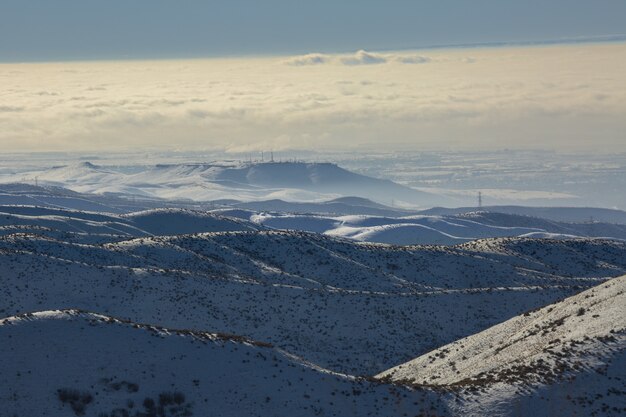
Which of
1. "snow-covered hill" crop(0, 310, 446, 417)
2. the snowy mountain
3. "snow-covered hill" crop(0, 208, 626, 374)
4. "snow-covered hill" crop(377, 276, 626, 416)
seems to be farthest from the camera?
"snow-covered hill" crop(0, 208, 626, 374)

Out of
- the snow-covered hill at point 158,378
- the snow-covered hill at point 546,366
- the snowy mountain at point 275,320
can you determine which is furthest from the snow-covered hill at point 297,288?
the snow-covered hill at point 158,378

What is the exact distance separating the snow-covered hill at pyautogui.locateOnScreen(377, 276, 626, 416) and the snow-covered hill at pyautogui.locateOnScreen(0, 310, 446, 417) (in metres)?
4.03

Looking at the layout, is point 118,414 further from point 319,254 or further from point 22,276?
point 319,254

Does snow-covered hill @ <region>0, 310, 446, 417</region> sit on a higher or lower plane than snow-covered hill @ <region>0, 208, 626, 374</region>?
higher

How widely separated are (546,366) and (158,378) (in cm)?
2190

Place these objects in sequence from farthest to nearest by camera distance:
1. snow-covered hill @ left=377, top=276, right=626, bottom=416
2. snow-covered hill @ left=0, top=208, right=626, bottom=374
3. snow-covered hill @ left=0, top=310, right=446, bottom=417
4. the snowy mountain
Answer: snow-covered hill @ left=0, top=208, right=626, bottom=374
snow-covered hill @ left=377, top=276, right=626, bottom=416
the snowy mountain
snow-covered hill @ left=0, top=310, right=446, bottom=417

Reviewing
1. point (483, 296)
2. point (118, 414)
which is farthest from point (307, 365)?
point (483, 296)

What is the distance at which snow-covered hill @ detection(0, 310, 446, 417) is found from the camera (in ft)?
171

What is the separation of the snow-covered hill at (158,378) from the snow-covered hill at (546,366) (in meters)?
4.03

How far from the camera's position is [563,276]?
132750mm

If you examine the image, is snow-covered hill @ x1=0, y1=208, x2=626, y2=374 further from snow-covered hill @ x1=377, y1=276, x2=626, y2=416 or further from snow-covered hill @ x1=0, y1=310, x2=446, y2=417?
snow-covered hill @ x1=0, y1=310, x2=446, y2=417

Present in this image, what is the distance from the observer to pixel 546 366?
59.9 m

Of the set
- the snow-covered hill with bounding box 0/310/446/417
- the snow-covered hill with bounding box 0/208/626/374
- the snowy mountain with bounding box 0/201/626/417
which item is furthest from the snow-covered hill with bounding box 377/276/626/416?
the snow-covered hill with bounding box 0/208/626/374

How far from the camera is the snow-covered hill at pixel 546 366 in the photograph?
5659 centimetres
